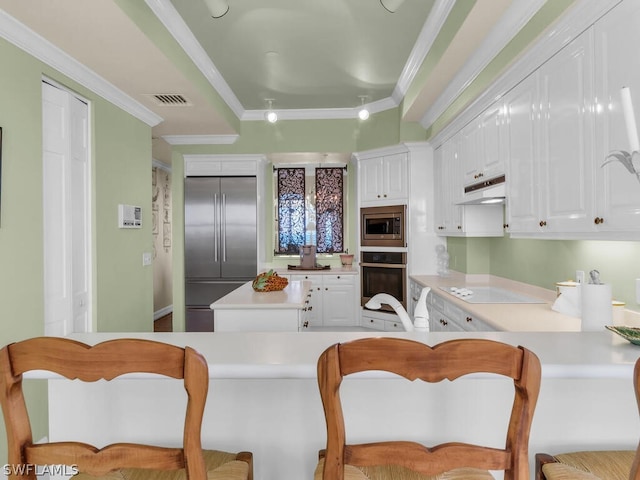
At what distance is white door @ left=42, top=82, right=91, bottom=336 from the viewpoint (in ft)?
8.23

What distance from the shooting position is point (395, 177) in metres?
4.73

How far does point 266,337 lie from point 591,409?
1.08 m

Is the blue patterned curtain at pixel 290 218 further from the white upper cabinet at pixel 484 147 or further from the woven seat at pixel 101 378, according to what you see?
the woven seat at pixel 101 378

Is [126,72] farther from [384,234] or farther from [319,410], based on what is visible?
[384,234]

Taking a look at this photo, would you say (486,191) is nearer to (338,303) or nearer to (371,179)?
(371,179)

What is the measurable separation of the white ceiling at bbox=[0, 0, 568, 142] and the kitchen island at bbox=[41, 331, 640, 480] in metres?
1.88

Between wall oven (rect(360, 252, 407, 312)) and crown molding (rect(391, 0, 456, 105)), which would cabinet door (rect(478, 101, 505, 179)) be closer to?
crown molding (rect(391, 0, 456, 105))

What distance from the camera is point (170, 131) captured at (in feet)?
15.3

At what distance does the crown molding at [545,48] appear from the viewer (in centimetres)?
167

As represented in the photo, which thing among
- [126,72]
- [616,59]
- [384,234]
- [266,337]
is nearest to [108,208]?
[126,72]

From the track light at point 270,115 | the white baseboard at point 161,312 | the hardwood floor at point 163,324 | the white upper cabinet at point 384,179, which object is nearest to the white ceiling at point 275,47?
the track light at point 270,115

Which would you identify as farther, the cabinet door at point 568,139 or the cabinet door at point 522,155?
the cabinet door at point 522,155

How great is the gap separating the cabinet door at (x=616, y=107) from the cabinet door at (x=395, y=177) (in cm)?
296

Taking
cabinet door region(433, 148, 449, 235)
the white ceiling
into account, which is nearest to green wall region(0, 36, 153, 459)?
the white ceiling
